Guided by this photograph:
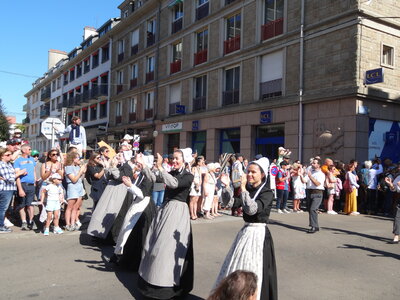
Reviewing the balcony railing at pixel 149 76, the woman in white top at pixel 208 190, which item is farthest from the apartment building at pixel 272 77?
the woman in white top at pixel 208 190

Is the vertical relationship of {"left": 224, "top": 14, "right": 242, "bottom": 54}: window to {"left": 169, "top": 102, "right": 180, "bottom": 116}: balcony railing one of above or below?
above

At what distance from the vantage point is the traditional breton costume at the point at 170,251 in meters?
4.42

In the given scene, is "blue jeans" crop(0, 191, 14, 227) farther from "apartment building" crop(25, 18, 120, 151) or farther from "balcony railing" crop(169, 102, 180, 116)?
"apartment building" crop(25, 18, 120, 151)

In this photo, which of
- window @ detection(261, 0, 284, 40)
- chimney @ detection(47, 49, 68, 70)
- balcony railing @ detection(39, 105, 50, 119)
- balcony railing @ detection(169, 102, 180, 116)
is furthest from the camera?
chimney @ detection(47, 49, 68, 70)

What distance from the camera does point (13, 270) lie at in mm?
5559

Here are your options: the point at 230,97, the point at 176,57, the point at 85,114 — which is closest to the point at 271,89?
the point at 230,97

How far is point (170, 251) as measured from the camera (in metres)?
4.47

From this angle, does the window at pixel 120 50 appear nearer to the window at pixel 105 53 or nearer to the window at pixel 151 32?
the window at pixel 105 53

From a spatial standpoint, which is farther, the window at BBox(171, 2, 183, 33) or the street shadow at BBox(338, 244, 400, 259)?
the window at BBox(171, 2, 183, 33)

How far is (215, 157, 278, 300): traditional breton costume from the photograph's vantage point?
Result: 11.8 feet

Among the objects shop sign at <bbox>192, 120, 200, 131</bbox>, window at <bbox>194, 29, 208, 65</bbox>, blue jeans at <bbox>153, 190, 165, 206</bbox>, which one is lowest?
blue jeans at <bbox>153, 190, 165, 206</bbox>

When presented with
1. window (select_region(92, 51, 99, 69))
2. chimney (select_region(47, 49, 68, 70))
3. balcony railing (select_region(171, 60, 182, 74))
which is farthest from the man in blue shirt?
chimney (select_region(47, 49, 68, 70))

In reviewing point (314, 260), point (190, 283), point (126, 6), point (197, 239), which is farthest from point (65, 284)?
point (126, 6)

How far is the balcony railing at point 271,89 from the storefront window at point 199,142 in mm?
5366
